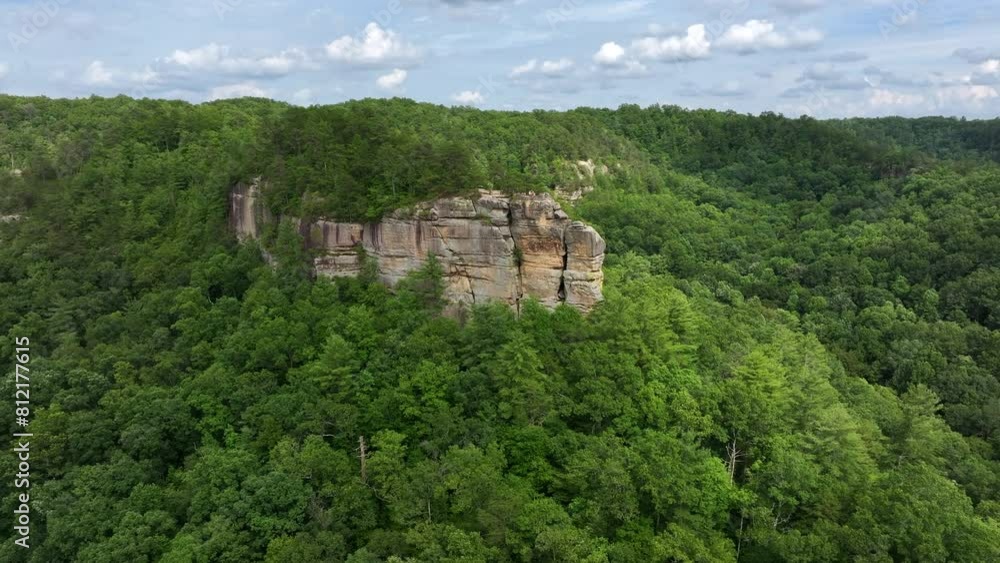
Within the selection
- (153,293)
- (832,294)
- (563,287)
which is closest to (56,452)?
(153,293)

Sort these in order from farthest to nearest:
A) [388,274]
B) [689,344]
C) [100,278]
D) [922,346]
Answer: [922,346] < [100,278] < [388,274] < [689,344]

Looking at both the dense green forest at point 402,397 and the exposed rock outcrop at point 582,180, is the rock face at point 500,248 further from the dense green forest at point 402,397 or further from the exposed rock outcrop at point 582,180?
the exposed rock outcrop at point 582,180

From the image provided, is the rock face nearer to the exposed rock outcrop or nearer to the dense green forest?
the dense green forest

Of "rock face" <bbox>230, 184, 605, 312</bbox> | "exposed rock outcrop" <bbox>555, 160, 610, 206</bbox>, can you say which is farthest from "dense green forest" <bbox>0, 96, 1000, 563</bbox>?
"exposed rock outcrop" <bbox>555, 160, 610, 206</bbox>

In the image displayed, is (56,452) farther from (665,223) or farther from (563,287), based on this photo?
(665,223)

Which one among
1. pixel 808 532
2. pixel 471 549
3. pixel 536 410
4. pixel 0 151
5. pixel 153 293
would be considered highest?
pixel 0 151

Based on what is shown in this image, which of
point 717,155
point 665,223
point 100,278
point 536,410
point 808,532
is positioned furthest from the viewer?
point 717,155

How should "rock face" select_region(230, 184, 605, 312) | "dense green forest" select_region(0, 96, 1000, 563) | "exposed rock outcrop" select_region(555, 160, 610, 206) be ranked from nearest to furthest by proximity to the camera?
"dense green forest" select_region(0, 96, 1000, 563) < "rock face" select_region(230, 184, 605, 312) < "exposed rock outcrop" select_region(555, 160, 610, 206)
